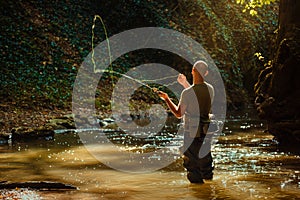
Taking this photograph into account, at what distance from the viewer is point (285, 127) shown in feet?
39.4

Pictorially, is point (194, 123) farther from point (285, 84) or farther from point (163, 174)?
point (285, 84)

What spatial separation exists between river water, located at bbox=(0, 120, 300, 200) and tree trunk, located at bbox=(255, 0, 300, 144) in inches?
24.7

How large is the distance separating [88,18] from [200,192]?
84.6ft

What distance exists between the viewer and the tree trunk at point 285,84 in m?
11.9

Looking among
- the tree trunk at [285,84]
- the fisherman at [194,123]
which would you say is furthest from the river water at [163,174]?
the tree trunk at [285,84]

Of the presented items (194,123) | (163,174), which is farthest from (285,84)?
(194,123)

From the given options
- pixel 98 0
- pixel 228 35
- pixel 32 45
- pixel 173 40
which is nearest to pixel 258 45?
pixel 228 35

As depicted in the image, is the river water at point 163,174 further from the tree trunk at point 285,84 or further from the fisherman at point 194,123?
the tree trunk at point 285,84

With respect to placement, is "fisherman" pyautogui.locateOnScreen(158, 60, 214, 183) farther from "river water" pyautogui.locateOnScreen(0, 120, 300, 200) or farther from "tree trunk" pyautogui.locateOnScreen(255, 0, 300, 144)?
"tree trunk" pyautogui.locateOnScreen(255, 0, 300, 144)

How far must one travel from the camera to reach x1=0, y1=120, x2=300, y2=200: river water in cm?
684

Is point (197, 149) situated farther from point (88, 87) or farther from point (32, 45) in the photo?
point (32, 45)

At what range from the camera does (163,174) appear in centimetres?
867

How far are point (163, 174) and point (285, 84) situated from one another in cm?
524

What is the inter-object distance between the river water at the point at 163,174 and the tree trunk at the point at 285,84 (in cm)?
63
